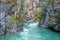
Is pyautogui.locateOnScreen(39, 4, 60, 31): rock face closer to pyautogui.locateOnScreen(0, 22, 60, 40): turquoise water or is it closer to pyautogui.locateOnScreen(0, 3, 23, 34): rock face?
pyautogui.locateOnScreen(0, 22, 60, 40): turquoise water

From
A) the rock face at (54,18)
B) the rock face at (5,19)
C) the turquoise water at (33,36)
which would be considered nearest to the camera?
the turquoise water at (33,36)

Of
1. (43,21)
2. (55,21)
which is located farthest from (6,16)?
(43,21)

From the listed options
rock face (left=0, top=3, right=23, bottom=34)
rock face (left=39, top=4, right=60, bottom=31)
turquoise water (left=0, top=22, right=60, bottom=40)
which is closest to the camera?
turquoise water (left=0, top=22, right=60, bottom=40)

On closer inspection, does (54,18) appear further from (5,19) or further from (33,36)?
(5,19)

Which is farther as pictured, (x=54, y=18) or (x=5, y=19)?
(x=54, y=18)

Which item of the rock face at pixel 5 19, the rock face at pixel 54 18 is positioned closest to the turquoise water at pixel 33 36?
the rock face at pixel 5 19

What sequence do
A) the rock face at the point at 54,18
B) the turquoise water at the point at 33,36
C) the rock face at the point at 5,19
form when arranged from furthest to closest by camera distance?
the rock face at the point at 54,18 < the rock face at the point at 5,19 < the turquoise water at the point at 33,36

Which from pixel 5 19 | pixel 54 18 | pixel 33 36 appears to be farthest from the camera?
pixel 54 18

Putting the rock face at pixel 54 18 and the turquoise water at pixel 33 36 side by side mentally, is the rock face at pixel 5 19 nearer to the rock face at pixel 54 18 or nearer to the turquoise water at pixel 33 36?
the turquoise water at pixel 33 36

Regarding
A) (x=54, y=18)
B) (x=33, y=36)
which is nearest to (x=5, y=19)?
(x=33, y=36)

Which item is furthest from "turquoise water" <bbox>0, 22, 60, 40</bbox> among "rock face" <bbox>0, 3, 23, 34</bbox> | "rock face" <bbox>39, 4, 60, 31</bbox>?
"rock face" <bbox>39, 4, 60, 31</bbox>

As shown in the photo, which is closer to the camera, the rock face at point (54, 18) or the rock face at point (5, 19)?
the rock face at point (5, 19)

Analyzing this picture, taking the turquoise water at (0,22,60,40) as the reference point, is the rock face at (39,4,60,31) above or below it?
above

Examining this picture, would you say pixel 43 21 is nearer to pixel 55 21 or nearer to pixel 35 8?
pixel 55 21
